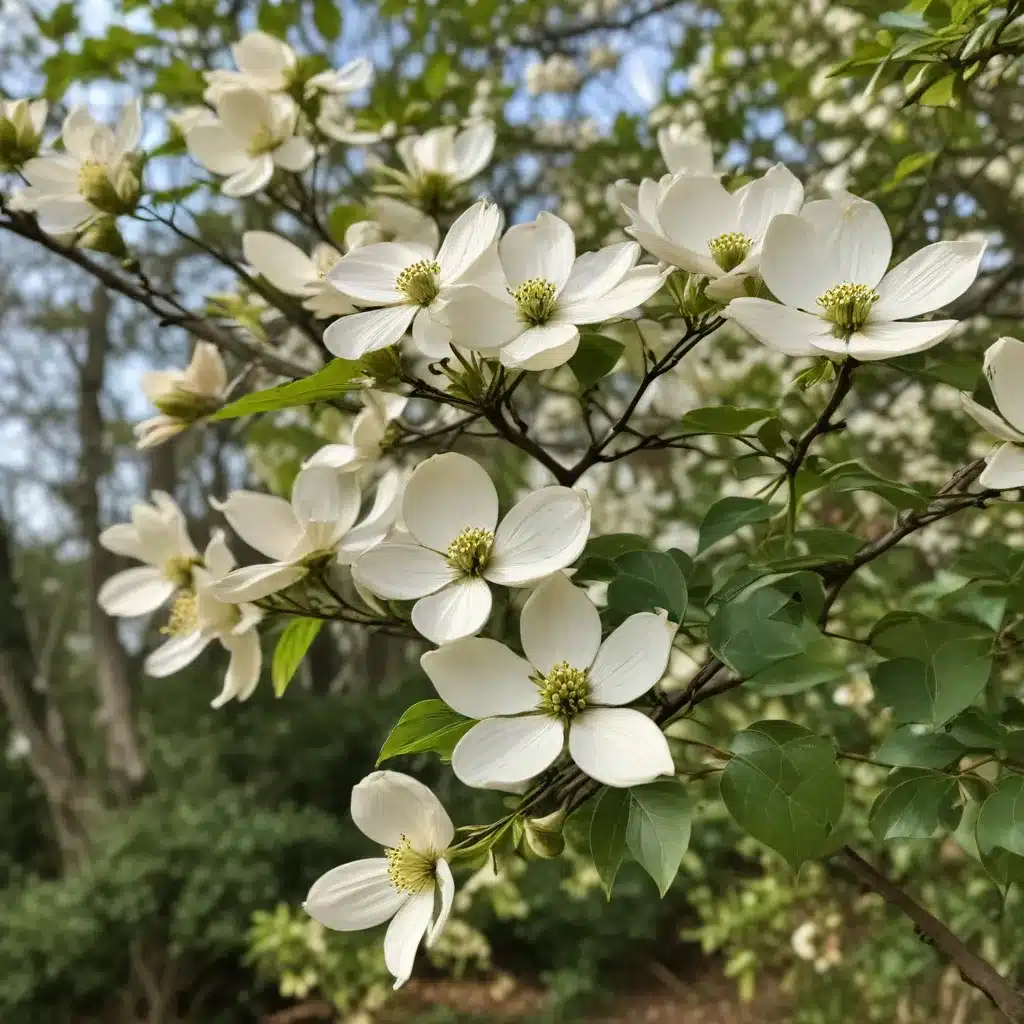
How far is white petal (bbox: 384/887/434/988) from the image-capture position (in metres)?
0.40

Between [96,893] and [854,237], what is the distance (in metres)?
3.27

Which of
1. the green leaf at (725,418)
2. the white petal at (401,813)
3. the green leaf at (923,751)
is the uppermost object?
the green leaf at (725,418)

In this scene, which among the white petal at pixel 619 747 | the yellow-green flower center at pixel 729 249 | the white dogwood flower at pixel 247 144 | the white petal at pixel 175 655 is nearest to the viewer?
the white petal at pixel 619 747

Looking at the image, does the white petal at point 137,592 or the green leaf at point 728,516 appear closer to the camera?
the green leaf at point 728,516

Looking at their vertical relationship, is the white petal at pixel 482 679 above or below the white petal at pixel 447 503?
below

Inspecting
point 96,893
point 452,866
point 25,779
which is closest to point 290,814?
point 96,893

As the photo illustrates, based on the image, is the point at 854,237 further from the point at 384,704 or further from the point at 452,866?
the point at 384,704

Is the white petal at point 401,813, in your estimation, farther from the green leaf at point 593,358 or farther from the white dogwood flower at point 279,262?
the white dogwood flower at point 279,262

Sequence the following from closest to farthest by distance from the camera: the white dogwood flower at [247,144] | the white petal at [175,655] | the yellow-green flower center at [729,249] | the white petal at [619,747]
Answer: the white petal at [619,747] < the yellow-green flower center at [729,249] < the white petal at [175,655] < the white dogwood flower at [247,144]

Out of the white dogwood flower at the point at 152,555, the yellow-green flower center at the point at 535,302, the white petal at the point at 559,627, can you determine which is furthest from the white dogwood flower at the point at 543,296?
the white dogwood flower at the point at 152,555

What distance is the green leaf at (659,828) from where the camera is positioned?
36 cm

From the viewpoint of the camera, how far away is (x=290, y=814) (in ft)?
11.2

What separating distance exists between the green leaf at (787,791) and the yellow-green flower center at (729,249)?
0.76 ft

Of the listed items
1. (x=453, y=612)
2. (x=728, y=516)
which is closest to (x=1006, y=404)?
(x=728, y=516)
